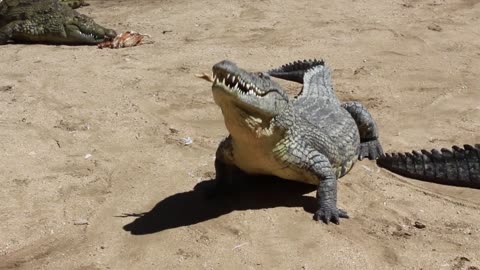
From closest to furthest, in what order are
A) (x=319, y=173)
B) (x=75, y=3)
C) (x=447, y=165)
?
(x=319, y=173)
(x=447, y=165)
(x=75, y=3)

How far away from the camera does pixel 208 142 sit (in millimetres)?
6023

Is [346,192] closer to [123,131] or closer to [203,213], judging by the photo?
[203,213]

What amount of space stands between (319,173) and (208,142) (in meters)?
1.45

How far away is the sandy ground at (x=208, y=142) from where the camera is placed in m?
4.48

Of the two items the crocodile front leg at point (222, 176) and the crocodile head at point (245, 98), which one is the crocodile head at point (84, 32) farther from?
the crocodile head at point (245, 98)

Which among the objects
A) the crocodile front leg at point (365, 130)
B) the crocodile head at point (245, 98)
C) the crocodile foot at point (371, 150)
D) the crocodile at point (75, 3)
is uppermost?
the crocodile head at point (245, 98)

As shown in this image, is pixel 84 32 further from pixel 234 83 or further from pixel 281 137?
pixel 234 83

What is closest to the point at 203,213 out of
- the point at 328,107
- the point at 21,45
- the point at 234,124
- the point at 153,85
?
the point at 234,124

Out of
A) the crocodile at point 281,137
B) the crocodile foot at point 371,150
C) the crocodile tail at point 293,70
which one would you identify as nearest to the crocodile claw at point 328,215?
the crocodile at point 281,137

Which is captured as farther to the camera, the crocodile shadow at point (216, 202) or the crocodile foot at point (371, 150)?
the crocodile foot at point (371, 150)

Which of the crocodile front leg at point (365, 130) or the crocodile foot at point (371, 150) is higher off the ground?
the crocodile front leg at point (365, 130)

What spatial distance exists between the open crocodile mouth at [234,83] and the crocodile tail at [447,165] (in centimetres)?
160

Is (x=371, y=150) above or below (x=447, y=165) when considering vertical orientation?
below

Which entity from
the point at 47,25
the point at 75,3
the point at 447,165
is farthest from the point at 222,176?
the point at 75,3
